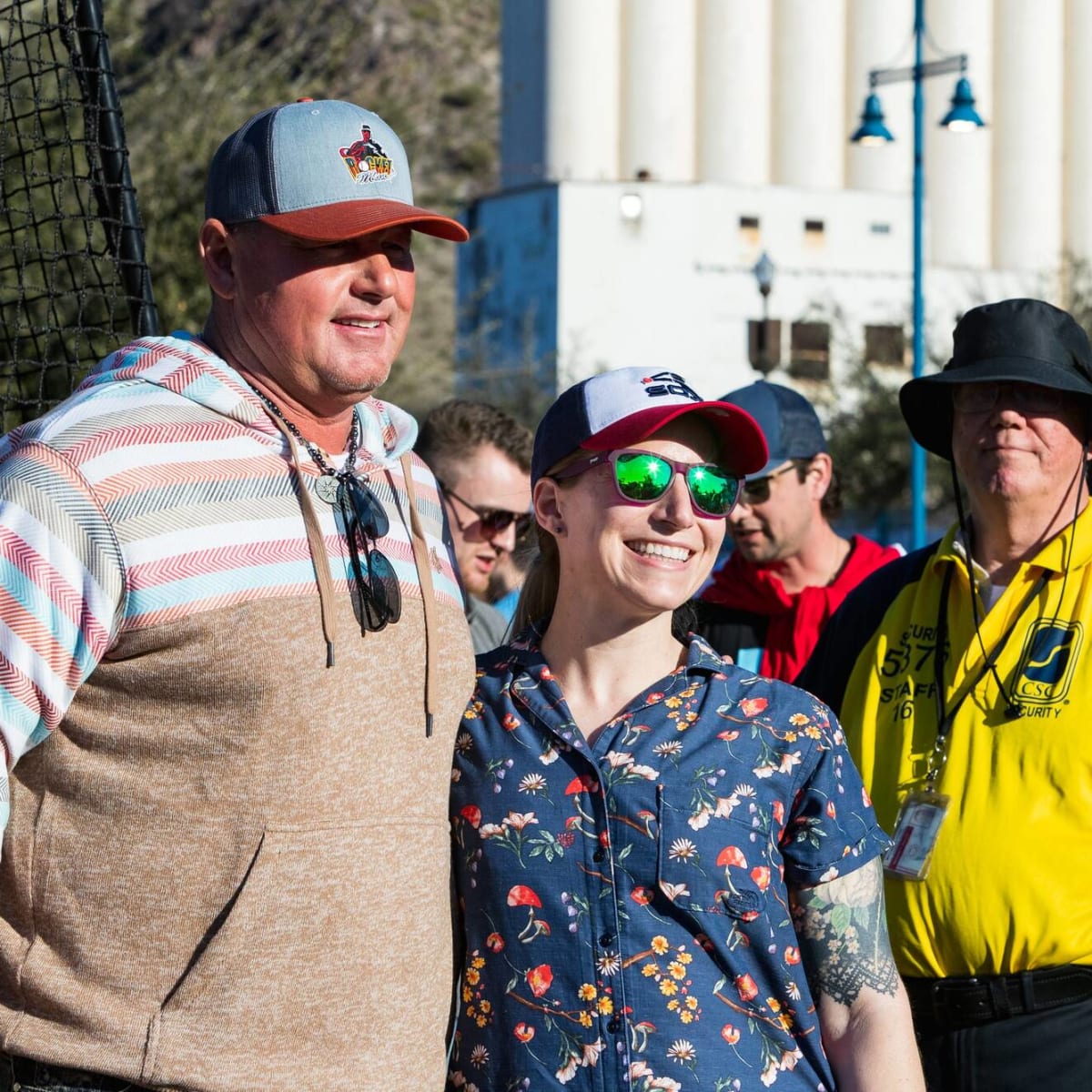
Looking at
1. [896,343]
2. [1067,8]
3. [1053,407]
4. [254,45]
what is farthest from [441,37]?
[1053,407]

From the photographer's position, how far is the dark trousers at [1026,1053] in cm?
363

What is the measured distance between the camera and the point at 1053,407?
4066 millimetres

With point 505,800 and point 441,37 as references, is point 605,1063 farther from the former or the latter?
point 441,37

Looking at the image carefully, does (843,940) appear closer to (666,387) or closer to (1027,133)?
(666,387)

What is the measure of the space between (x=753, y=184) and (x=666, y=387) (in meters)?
39.5

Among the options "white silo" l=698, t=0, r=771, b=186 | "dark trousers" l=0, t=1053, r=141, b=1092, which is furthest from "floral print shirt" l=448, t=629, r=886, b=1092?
"white silo" l=698, t=0, r=771, b=186

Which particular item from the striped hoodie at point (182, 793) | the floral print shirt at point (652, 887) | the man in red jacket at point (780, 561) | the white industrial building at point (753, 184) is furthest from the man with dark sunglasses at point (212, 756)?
the white industrial building at point (753, 184)

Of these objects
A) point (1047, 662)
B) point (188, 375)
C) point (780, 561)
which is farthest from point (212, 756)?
point (780, 561)

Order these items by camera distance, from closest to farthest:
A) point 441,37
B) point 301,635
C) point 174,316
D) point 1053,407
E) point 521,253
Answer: point 301,635, point 1053,407, point 174,316, point 521,253, point 441,37

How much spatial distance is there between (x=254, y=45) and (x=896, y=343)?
24.0m

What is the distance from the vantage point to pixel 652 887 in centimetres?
284

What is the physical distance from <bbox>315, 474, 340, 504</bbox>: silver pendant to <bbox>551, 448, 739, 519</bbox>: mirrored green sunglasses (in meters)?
0.47

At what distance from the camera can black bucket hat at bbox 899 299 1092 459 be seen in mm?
4016

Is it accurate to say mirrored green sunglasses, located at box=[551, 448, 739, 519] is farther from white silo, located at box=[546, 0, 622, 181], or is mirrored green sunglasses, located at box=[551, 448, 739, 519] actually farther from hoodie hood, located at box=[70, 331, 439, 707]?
white silo, located at box=[546, 0, 622, 181]
